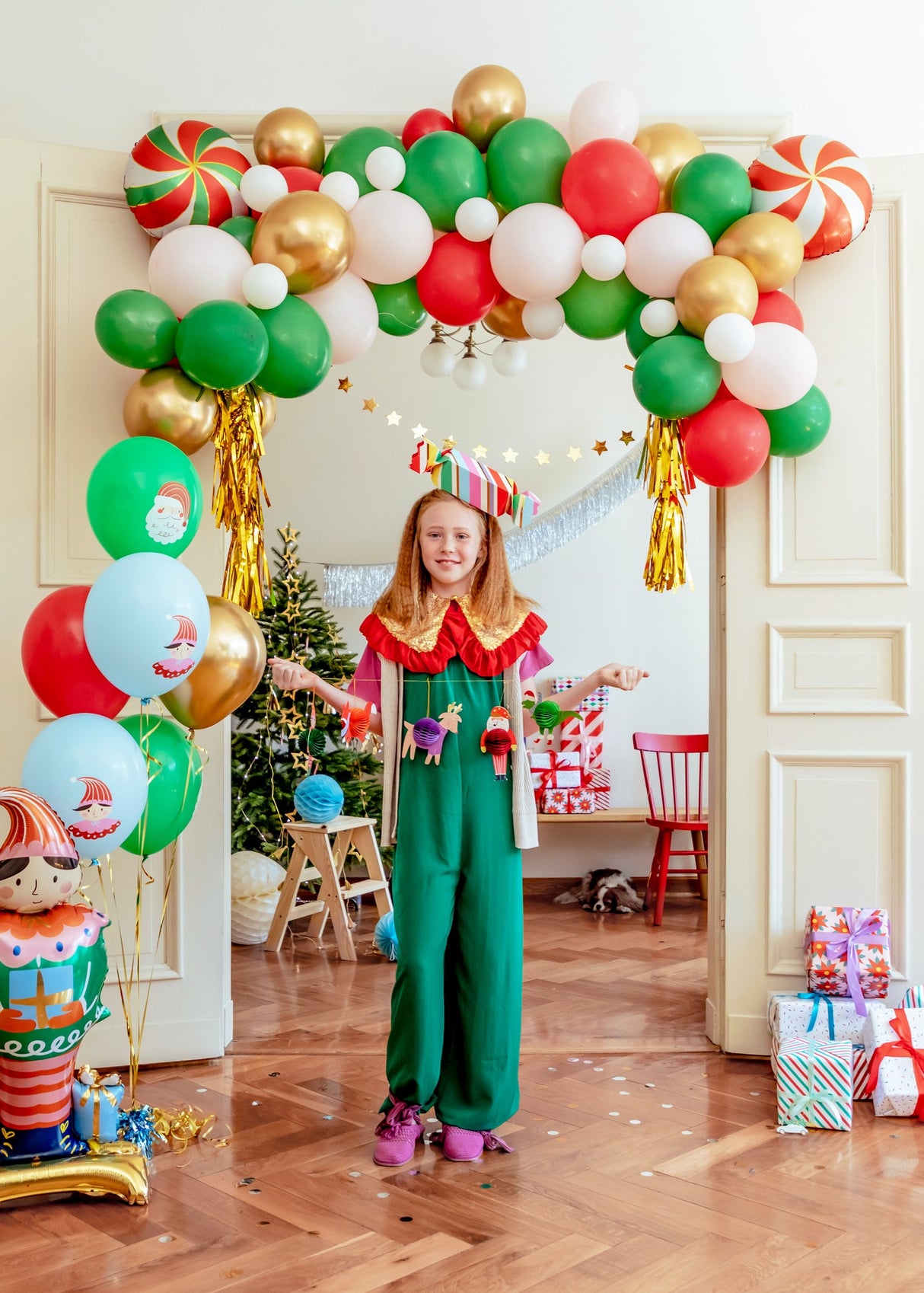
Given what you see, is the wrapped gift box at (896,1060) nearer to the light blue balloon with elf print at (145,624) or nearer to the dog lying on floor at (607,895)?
the light blue balloon with elf print at (145,624)

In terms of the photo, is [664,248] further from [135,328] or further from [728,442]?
[135,328]

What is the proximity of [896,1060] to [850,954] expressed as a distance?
0.29 meters

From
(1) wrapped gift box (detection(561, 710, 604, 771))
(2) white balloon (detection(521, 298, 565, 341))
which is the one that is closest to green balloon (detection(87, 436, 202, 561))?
(2) white balloon (detection(521, 298, 565, 341))

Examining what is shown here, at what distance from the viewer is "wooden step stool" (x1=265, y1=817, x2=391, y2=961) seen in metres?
4.40

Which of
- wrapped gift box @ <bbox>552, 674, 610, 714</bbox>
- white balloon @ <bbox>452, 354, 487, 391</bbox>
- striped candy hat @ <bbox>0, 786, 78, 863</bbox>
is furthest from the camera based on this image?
wrapped gift box @ <bbox>552, 674, 610, 714</bbox>

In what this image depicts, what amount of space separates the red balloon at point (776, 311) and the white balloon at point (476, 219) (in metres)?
0.67

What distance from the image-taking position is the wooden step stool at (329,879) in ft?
14.4

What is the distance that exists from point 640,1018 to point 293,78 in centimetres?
285

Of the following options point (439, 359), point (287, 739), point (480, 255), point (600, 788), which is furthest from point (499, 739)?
point (600, 788)

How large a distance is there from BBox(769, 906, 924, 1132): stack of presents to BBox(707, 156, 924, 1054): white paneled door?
0.10 m

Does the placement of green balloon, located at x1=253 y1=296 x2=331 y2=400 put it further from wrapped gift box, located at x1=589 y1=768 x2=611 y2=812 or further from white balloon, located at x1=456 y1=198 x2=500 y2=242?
wrapped gift box, located at x1=589 y1=768 x2=611 y2=812

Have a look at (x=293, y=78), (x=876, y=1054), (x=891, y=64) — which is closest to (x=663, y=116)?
(x=891, y=64)

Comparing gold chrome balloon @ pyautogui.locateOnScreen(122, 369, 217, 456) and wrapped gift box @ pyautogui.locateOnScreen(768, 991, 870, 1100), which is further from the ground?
gold chrome balloon @ pyautogui.locateOnScreen(122, 369, 217, 456)

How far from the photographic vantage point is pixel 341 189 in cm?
277
